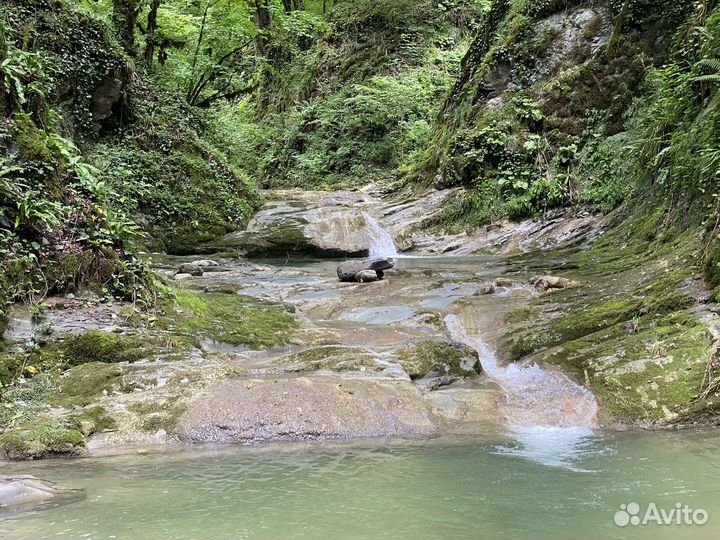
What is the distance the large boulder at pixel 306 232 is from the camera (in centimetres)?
1416

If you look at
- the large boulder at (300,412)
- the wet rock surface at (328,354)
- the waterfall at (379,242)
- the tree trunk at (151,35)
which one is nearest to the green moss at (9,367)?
the wet rock surface at (328,354)

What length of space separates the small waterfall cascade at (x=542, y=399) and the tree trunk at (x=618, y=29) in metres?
12.0

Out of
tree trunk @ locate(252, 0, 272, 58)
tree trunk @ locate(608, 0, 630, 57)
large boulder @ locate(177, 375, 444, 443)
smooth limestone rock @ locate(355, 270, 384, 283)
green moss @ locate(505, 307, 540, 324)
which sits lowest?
large boulder @ locate(177, 375, 444, 443)

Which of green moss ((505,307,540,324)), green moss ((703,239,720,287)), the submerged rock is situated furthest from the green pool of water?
the submerged rock

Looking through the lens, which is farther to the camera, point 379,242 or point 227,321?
point 379,242

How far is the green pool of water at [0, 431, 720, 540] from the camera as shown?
10.1 feet

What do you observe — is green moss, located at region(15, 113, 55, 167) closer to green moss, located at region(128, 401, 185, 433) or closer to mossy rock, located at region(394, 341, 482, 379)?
green moss, located at region(128, 401, 185, 433)

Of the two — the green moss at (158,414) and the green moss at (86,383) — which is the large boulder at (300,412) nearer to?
the green moss at (158,414)

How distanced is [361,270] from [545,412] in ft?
17.6

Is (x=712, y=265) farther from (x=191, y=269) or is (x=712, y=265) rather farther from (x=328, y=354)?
(x=191, y=269)

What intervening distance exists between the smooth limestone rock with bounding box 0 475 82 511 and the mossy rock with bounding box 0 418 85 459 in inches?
25.4

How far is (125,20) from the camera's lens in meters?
16.3

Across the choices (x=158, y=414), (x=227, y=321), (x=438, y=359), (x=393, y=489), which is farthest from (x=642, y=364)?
(x=227, y=321)

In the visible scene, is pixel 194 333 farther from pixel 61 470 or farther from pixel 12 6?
pixel 12 6
